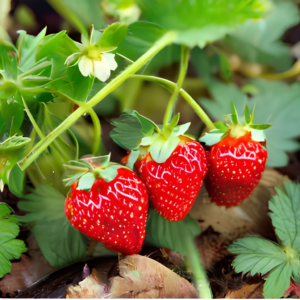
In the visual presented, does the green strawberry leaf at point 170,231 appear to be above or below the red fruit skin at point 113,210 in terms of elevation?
below

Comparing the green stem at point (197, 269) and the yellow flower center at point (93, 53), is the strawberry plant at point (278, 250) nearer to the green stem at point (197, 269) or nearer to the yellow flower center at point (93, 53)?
the green stem at point (197, 269)

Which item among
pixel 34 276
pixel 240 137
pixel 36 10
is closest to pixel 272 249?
pixel 240 137

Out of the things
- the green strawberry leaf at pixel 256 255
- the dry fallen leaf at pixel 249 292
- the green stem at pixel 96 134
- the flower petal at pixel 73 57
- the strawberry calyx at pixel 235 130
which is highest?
the flower petal at pixel 73 57

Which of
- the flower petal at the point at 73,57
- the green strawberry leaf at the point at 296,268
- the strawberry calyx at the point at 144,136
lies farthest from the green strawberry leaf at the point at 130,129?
the green strawberry leaf at the point at 296,268

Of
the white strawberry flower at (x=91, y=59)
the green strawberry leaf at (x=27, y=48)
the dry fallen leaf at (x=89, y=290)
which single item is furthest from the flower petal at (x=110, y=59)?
the dry fallen leaf at (x=89, y=290)

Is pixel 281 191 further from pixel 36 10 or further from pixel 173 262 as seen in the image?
pixel 36 10

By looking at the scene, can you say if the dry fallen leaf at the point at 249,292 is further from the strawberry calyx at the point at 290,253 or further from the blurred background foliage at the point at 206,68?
the blurred background foliage at the point at 206,68

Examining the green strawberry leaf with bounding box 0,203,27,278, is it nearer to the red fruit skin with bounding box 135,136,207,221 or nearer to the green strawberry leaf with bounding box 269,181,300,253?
the red fruit skin with bounding box 135,136,207,221
